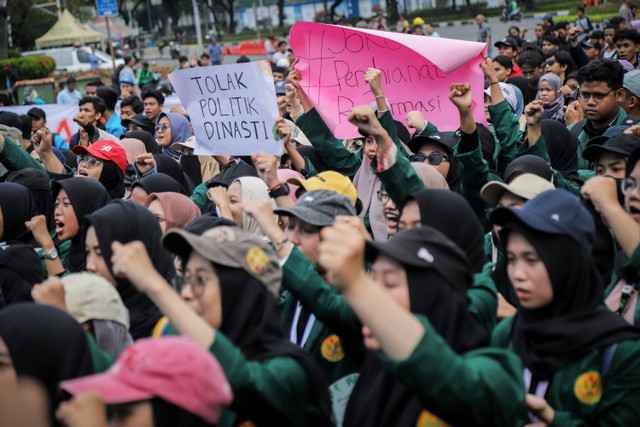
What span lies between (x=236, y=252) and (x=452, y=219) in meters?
1.08

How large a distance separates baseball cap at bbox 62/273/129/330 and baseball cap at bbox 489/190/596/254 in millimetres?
1464

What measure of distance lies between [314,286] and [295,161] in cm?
329

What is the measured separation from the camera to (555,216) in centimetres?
339

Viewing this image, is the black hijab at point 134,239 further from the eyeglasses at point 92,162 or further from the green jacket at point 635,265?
the eyeglasses at point 92,162

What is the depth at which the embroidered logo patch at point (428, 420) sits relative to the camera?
3020 millimetres

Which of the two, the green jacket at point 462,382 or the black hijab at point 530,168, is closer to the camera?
the green jacket at point 462,382

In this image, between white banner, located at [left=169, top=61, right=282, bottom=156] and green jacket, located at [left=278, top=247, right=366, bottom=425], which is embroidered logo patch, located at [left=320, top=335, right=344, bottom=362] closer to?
green jacket, located at [left=278, top=247, right=366, bottom=425]

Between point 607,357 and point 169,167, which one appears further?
point 169,167

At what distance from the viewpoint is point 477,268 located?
4141 millimetres

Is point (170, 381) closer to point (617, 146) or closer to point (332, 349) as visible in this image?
point (332, 349)

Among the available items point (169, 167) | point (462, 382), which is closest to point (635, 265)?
point (462, 382)

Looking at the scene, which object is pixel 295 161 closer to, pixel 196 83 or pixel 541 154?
pixel 196 83

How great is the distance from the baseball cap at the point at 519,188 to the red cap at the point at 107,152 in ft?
11.4

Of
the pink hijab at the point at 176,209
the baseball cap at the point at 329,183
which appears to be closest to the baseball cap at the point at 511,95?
the baseball cap at the point at 329,183
